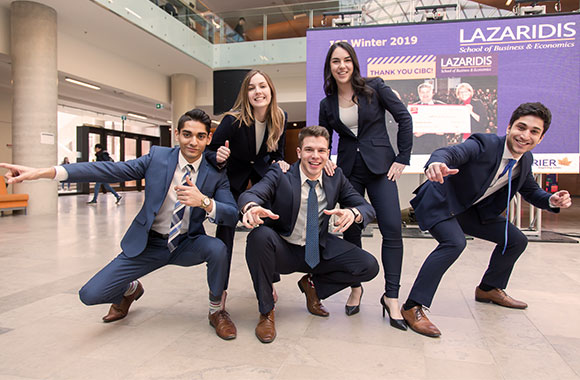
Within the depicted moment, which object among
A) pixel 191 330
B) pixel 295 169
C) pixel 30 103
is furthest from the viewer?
pixel 30 103

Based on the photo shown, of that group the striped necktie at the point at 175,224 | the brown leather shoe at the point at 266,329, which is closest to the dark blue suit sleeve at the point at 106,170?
the striped necktie at the point at 175,224

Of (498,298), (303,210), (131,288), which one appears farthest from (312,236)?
(498,298)

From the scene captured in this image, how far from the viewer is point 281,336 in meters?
2.06

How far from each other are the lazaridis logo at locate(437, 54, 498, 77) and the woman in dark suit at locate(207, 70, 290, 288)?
3.64 meters

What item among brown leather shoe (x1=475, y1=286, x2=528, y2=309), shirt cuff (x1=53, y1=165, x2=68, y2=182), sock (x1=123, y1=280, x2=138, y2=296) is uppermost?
shirt cuff (x1=53, y1=165, x2=68, y2=182)

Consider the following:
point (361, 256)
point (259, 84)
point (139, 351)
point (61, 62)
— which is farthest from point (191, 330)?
point (61, 62)

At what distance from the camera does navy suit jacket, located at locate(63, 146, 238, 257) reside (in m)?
2.08

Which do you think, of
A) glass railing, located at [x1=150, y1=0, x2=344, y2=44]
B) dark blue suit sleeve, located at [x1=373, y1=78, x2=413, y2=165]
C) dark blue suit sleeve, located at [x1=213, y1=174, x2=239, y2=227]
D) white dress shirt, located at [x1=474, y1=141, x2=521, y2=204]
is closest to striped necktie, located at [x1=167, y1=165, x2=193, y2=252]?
dark blue suit sleeve, located at [x1=213, y1=174, x2=239, y2=227]

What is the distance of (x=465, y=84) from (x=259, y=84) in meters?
3.93

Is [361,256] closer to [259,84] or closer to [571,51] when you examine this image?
[259,84]

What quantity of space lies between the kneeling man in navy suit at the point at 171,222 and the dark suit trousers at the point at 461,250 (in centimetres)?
113

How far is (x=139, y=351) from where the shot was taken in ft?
6.08

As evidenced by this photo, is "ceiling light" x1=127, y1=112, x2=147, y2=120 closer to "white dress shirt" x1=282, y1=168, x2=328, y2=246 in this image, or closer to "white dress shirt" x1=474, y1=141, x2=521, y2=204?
"white dress shirt" x1=282, y1=168, x2=328, y2=246

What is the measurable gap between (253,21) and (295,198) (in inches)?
417
